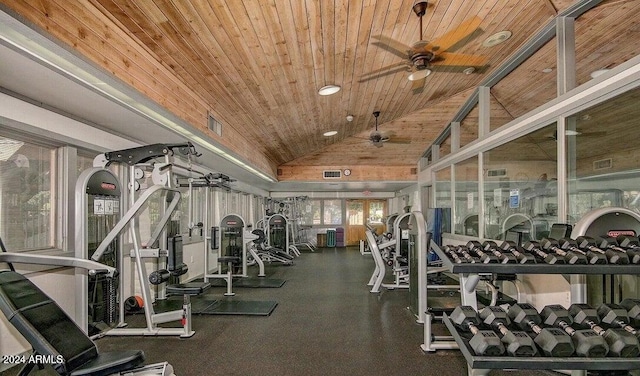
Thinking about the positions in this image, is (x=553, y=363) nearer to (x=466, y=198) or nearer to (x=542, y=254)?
(x=542, y=254)

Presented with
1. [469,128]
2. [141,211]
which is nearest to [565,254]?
[141,211]

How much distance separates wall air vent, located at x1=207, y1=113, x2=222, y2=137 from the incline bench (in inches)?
105

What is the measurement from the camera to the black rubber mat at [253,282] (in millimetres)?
5922

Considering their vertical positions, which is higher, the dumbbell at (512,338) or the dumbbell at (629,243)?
the dumbbell at (629,243)

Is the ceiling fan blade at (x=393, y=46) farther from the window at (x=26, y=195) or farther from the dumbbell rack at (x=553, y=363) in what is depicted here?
the window at (x=26, y=195)

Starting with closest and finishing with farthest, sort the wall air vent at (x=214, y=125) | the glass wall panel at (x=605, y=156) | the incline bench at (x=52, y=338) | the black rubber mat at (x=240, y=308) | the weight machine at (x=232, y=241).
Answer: the incline bench at (x=52, y=338), the glass wall panel at (x=605, y=156), the black rubber mat at (x=240, y=308), the wall air vent at (x=214, y=125), the weight machine at (x=232, y=241)

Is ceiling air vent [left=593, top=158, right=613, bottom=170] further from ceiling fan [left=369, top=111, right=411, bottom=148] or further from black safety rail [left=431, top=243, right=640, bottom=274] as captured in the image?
ceiling fan [left=369, top=111, right=411, bottom=148]

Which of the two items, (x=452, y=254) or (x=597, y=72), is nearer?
(x=452, y=254)

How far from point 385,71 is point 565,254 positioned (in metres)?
3.08

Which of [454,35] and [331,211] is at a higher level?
[454,35]

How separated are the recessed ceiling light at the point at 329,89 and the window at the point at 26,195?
2.94 metres

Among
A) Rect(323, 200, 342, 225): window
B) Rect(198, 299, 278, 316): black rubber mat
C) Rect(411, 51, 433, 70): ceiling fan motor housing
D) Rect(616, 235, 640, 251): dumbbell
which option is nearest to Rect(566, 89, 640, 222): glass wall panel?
Rect(616, 235, 640, 251): dumbbell

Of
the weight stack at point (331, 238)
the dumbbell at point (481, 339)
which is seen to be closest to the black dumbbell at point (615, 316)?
the dumbbell at point (481, 339)

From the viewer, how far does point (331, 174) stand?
32.3 ft
